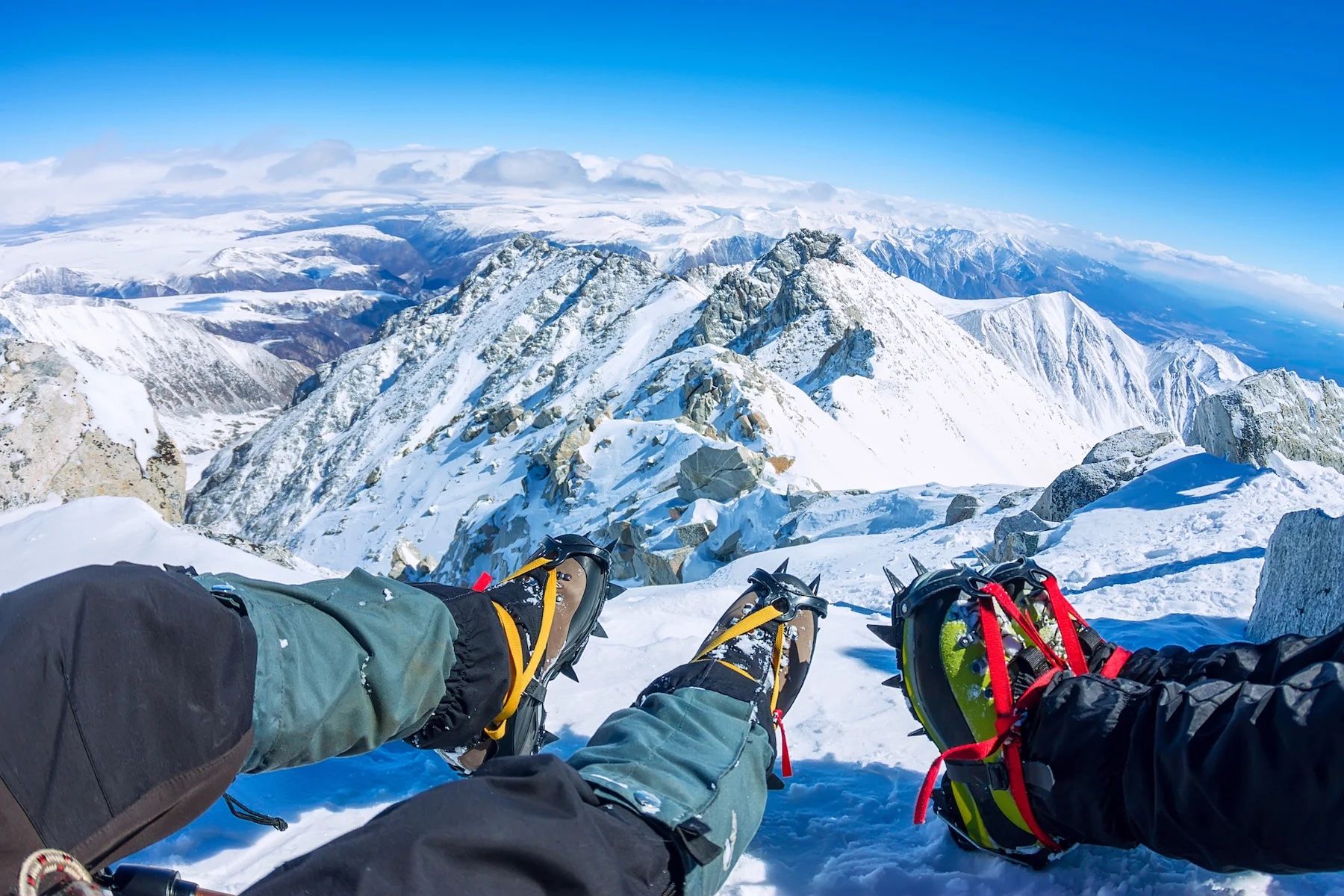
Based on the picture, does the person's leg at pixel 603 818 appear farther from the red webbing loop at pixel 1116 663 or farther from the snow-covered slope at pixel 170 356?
the snow-covered slope at pixel 170 356

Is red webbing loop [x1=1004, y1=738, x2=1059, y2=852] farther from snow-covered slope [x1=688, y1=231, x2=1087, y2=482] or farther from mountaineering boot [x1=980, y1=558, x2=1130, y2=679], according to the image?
snow-covered slope [x1=688, y1=231, x2=1087, y2=482]

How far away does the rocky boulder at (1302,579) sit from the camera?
422 centimetres

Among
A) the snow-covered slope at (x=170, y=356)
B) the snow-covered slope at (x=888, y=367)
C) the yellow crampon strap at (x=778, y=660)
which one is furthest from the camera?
the snow-covered slope at (x=170, y=356)

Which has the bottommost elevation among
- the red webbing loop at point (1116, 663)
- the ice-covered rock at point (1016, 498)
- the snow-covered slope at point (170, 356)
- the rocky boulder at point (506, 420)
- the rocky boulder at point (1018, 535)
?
the snow-covered slope at point (170, 356)

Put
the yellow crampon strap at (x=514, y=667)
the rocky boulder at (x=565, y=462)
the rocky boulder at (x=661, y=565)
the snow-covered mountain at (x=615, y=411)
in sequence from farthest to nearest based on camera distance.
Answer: the rocky boulder at (x=565, y=462), the snow-covered mountain at (x=615, y=411), the rocky boulder at (x=661, y=565), the yellow crampon strap at (x=514, y=667)

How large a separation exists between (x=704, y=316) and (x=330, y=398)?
4964cm

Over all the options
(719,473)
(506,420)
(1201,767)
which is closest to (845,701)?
(1201,767)

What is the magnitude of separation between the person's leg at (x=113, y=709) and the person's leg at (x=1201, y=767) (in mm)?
2241

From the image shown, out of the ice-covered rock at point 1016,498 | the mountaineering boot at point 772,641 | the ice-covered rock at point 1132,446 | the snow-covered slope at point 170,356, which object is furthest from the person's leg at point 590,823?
the snow-covered slope at point 170,356

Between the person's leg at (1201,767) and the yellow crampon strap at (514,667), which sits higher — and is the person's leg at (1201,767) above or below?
above

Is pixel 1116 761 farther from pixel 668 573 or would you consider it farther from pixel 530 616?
pixel 668 573

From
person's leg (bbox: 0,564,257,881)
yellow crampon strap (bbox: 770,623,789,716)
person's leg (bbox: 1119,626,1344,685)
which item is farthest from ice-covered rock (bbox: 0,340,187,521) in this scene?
person's leg (bbox: 1119,626,1344,685)

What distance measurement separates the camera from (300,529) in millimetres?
48531

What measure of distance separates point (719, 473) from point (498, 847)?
19.5 m
